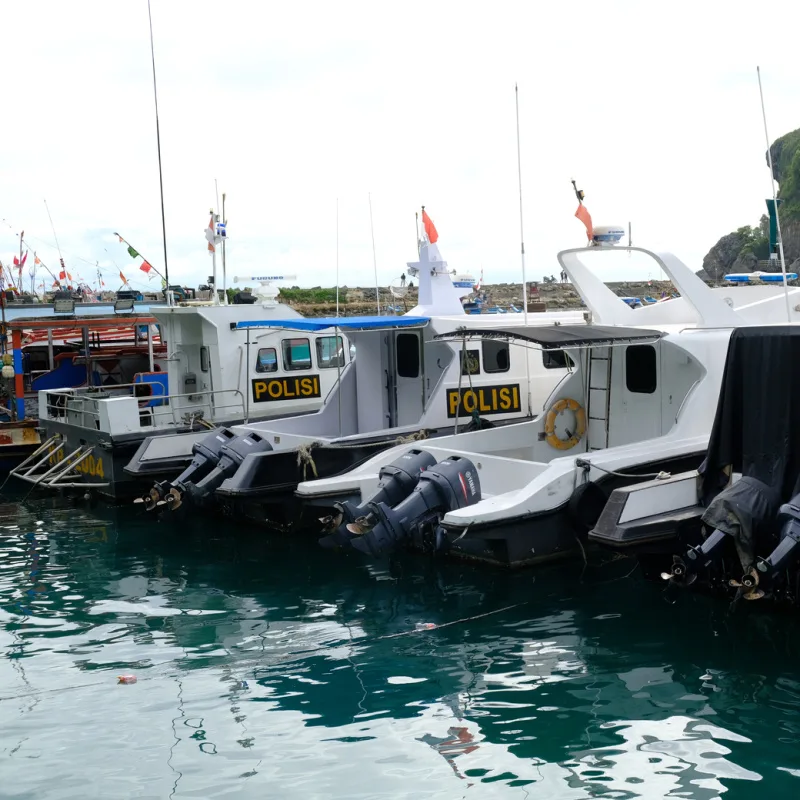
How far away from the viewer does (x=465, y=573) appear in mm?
10141

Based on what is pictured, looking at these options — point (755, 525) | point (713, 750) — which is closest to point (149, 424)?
point (755, 525)

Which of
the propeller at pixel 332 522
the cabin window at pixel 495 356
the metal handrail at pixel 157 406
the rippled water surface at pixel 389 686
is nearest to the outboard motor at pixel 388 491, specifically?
the propeller at pixel 332 522

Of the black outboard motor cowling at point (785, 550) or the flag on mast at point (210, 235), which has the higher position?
the flag on mast at point (210, 235)

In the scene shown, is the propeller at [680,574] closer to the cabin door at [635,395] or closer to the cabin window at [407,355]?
the cabin door at [635,395]

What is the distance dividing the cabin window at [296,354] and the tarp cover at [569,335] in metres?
5.43

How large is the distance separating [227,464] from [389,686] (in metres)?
5.69

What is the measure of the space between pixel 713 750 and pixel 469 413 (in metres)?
7.75

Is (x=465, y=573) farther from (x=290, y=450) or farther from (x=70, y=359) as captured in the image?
(x=70, y=359)

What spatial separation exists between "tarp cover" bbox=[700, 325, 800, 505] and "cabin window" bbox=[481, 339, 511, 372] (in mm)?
5428

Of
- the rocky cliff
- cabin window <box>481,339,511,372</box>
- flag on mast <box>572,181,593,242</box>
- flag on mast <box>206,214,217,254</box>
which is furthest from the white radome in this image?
the rocky cliff

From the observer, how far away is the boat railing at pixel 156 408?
14.8 metres

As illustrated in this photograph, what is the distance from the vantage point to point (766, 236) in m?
47.5

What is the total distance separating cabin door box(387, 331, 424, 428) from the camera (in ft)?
47.9

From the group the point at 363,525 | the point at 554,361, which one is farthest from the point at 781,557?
the point at 554,361
